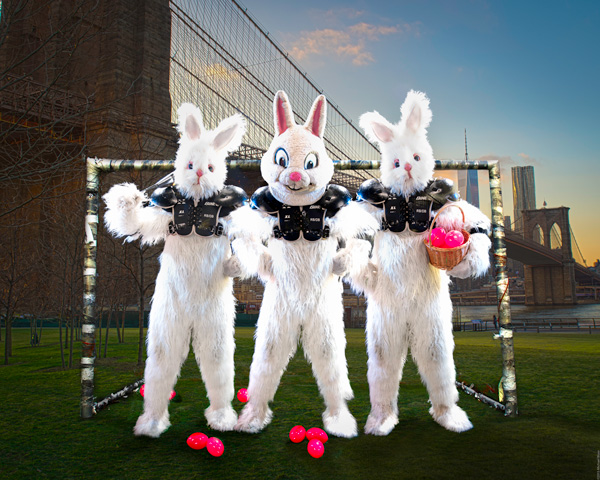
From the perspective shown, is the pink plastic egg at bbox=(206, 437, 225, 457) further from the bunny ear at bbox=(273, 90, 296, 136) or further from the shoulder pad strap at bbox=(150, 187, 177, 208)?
the bunny ear at bbox=(273, 90, 296, 136)

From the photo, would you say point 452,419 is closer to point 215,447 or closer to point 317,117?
point 215,447

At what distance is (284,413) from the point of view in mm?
2855

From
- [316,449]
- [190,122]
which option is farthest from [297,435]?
[190,122]

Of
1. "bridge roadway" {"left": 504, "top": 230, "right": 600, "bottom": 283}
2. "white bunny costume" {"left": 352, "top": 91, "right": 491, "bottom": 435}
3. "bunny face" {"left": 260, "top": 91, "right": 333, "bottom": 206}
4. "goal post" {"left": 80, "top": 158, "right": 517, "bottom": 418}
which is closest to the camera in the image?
"bunny face" {"left": 260, "top": 91, "right": 333, "bottom": 206}

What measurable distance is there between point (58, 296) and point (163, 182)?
5605 millimetres

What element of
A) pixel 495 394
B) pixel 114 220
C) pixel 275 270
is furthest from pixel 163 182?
pixel 495 394

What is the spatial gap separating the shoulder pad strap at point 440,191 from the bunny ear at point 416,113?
0.99 ft

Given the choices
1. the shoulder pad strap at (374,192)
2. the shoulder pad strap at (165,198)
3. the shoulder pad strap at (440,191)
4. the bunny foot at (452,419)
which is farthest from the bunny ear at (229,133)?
the bunny foot at (452,419)

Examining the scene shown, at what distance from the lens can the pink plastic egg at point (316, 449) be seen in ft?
6.96

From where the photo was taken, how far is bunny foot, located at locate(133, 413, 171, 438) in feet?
7.97

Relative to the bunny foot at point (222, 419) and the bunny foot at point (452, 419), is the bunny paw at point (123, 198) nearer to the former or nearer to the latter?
the bunny foot at point (222, 419)

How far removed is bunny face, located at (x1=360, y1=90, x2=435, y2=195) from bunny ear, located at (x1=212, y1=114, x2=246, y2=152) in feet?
2.45

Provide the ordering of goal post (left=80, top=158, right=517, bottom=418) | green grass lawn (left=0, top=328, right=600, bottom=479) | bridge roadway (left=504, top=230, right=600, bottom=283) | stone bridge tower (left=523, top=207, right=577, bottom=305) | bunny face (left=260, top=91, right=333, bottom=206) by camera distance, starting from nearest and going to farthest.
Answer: green grass lawn (left=0, top=328, right=600, bottom=479) < bunny face (left=260, top=91, right=333, bottom=206) < goal post (left=80, top=158, right=517, bottom=418) < bridge roadway (left=504, top=230, right=600, bottom=283) < stone bridge tower (left=523, top=207, right=577, bottom=305)

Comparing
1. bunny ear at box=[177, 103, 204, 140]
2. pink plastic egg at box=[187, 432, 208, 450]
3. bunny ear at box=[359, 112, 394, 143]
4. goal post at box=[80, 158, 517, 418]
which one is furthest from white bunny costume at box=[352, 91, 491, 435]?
bunny ear at box=[177, 103, 204, 140]
